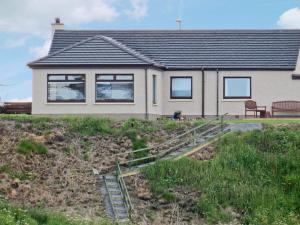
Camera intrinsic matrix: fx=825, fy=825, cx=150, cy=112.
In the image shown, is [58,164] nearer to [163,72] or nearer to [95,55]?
[95,55]

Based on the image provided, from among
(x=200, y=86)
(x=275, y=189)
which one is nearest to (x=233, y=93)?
(x=200, y=86)

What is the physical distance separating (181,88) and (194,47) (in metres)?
3.18

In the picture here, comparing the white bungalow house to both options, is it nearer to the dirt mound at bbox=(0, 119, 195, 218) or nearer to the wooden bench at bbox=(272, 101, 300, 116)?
the wooden bench at bbox=(272, 101, 300, 116)

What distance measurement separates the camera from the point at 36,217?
24.8 m

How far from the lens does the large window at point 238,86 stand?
4588cm

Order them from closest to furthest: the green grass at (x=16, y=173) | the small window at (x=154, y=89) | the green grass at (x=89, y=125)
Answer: the green grass at (x=16, y=173) < the green grass at (x=89, y=125) < the small window at (x=154, y=89)

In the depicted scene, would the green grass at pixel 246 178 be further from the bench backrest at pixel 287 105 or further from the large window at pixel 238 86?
the large window at pixel 238 86

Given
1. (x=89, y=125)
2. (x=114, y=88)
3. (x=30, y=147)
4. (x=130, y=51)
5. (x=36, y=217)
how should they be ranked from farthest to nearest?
(x=130, y=51) < (x=114, y=88) < (x=89, y=125) < (x=30, y=147) < (x=36, y=217)

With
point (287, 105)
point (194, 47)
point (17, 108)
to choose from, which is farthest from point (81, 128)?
point (287, 105)

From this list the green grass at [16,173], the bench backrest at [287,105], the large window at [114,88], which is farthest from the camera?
the bench backrest at [287,105]

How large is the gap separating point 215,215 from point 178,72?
19668mm

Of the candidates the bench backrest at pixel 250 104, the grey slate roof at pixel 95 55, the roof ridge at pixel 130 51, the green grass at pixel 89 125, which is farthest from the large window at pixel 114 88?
the green grass at pixel 89 125

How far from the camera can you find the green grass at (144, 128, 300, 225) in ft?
89.7

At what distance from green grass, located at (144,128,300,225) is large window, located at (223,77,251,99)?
12427 millimetres
